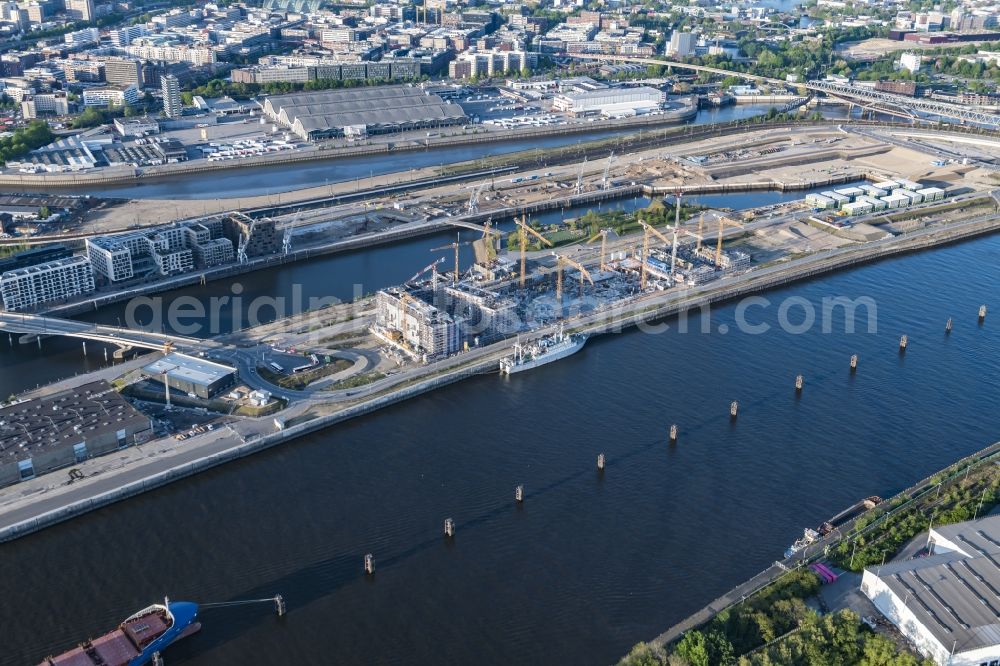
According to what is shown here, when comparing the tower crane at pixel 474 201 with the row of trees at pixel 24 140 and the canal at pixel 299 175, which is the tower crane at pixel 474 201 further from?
the row of trees at pixel 24 140

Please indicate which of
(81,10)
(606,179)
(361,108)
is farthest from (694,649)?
(81,10)

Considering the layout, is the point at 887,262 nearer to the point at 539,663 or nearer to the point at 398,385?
the point at 398,385

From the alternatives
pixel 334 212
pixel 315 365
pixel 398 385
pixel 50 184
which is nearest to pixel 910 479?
pixel 398 385

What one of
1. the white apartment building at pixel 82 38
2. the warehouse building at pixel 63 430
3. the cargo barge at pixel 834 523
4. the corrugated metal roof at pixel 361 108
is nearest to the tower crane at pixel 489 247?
the warehouse building at pixel 63 430

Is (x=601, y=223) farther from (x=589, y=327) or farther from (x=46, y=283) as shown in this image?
(x=46, y=283)

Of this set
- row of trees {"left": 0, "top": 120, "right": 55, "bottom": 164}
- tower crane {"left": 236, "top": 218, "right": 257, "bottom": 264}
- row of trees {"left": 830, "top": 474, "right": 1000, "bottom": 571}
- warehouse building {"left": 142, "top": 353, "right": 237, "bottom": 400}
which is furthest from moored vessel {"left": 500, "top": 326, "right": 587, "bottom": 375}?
row of trees {"left": 0, "top": 120, "right": 55, "bottom": 164}

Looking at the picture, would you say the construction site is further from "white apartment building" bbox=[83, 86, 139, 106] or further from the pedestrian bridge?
"white apartment building" bbox=[83, 86, 139, 106]
